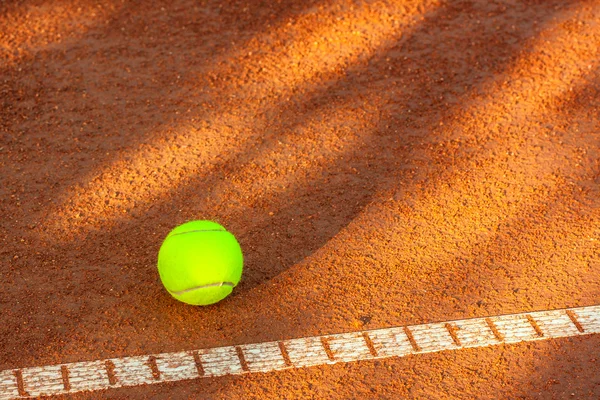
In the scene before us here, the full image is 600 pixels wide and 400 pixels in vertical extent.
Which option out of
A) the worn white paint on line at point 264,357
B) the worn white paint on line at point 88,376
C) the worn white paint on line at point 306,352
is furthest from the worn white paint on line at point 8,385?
the worn white paint on line at point 306,352

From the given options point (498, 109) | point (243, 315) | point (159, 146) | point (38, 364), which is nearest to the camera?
point (38, 364)

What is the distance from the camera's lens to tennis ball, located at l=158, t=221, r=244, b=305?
441cm

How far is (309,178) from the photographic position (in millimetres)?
5547

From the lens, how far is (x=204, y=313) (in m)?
4.61

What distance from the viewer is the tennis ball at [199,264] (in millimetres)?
4406

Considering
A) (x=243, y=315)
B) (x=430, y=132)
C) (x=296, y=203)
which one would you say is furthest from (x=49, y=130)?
(x=430, y=132)

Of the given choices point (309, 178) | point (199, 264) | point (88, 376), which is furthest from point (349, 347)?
point (309, 178)

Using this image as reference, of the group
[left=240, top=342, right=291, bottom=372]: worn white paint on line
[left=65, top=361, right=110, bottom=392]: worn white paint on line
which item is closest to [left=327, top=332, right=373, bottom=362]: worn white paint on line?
[left=240, top=342, right=291, bottom=372]: worn white paint on line

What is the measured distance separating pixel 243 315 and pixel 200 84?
2.38 metres

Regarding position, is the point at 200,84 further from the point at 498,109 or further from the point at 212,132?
the point at 498,109

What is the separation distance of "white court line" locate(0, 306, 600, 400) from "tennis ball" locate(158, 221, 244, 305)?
0.30 meters

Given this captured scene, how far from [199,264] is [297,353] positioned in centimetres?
68

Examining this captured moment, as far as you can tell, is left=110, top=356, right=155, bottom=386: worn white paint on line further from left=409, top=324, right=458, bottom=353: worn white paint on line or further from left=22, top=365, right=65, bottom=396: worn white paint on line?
left=409, top=324, right=458, bottom=353: worn white paint on line

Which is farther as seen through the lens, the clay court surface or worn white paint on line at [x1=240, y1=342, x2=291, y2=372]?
the clay court surface
